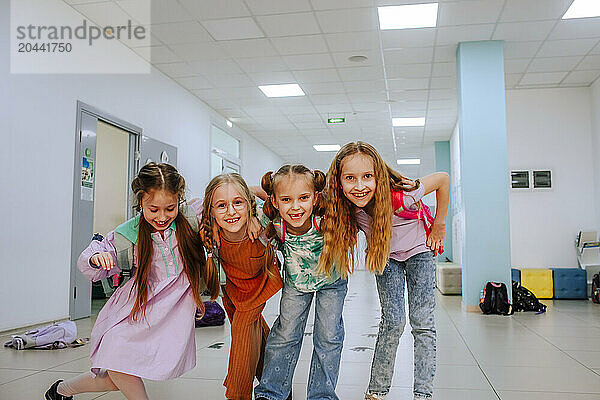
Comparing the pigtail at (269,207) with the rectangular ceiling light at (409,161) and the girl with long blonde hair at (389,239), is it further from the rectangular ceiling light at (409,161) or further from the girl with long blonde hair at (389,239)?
the rectangular ceiling light at (409,161)

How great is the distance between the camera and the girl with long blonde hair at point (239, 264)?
213 cm

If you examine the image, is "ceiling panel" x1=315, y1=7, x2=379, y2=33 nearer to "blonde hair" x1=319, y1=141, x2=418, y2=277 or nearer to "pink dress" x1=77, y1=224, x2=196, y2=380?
"blonde hair" x1=319, y1=141, x2=418, y2=277

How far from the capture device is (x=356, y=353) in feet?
11.4

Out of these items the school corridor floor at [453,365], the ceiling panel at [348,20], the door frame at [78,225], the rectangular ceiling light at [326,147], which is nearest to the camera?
the school corridor floor at [453,365]

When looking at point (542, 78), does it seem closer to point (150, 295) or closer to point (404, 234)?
point (404, 234)

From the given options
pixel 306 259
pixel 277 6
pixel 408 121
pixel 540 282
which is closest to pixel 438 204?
pixel 306 259

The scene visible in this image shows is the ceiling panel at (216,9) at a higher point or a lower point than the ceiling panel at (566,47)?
higher

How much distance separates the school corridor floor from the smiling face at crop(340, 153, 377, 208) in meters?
0.96

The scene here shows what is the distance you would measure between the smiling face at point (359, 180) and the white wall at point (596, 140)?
22.3ft

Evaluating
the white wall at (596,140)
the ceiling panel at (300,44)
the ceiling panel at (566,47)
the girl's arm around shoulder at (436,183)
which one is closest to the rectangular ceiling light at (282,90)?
the ceiling panel at (300,44)

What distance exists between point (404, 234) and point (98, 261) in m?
1.25

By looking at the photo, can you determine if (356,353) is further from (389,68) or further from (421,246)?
(389,68)

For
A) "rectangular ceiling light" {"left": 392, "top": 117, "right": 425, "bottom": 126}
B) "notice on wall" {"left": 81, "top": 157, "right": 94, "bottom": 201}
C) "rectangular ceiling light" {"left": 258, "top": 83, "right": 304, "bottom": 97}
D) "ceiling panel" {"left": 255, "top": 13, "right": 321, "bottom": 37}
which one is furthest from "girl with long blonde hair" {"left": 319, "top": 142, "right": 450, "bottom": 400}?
"rectangular ceiling light" {"left": 392, "top": 117, "right": 425, "bottom": 126}

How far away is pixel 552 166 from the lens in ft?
26.3
